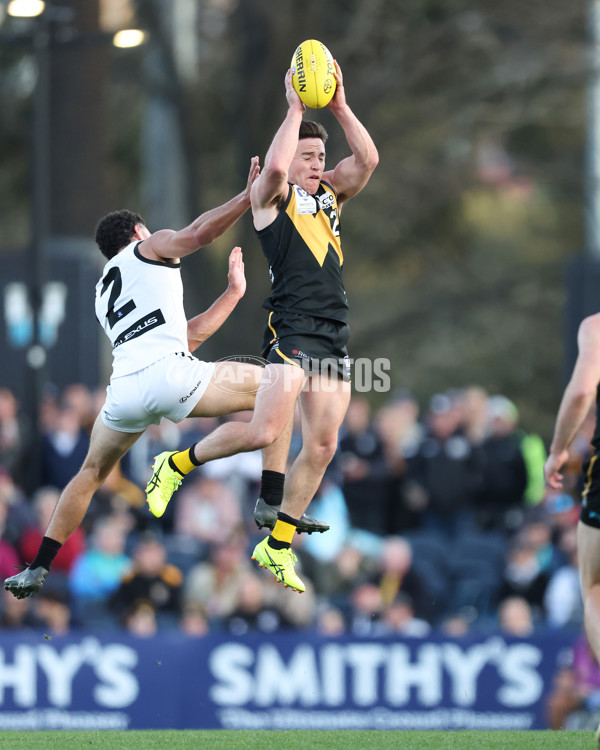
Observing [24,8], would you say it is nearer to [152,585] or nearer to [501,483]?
[152,585]

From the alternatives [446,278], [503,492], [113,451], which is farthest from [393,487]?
[446,278]

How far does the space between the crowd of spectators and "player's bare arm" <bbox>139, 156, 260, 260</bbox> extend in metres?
4.83

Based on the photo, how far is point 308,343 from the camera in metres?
8.90

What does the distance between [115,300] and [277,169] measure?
1.35 metres

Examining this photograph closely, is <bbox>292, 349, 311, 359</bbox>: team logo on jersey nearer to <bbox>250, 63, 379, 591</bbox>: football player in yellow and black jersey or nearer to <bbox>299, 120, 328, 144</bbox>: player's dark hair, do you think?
<bbox>250, 63, 379, 591</bbox>: football player in yellow and black jersey

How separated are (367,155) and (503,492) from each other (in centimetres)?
592

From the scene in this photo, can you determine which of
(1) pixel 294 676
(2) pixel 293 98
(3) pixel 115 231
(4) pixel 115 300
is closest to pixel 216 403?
(4) pixel 115 300

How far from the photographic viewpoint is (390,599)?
1330cm

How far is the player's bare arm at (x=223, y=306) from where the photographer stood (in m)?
9.38

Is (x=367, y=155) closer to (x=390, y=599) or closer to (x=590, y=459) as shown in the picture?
(x=590, y=459)

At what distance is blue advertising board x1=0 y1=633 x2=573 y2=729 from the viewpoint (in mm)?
12523

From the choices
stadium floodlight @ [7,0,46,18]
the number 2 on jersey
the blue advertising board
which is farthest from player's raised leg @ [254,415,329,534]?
stadium floodlight @ [7,0,46,18]

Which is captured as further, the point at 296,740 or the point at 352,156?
the point at 296,740

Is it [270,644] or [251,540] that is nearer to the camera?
[270,644]
